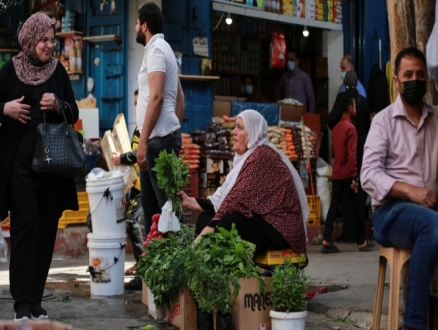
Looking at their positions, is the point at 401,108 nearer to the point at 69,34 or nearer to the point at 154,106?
the point at 154,106

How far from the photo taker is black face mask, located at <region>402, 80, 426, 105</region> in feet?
16.6

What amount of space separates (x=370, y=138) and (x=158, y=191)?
191cm

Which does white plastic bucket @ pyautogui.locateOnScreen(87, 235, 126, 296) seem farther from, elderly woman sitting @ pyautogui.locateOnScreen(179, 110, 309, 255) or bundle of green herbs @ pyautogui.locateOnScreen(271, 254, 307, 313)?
bundle of green herbs @ pyautogui.locateOnScreen(271, 254, 307, 313)

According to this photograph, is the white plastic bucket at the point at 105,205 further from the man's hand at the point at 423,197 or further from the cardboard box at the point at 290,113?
the cardboard box at the point at 290,113

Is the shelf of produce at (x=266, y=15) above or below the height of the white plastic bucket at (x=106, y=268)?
above

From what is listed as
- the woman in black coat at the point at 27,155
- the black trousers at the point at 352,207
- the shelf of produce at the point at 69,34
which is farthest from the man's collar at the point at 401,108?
the shelf of produce at the point at 69,34

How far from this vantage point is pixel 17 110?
5.54 metres

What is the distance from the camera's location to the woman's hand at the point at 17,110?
18.2ft

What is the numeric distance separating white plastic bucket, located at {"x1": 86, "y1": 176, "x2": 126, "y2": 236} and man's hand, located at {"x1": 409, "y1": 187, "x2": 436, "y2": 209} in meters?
2.96

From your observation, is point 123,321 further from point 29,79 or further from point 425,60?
point 425,60

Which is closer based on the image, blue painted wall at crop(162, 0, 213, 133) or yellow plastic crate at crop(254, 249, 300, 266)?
yellow plastic crate at crop(254, 249, 300, 266)

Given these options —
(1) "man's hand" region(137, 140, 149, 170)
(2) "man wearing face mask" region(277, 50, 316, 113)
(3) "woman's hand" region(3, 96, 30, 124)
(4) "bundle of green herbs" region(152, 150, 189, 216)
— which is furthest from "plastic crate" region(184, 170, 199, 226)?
(3) "woman's hand" region(3, 96, 30, 124)

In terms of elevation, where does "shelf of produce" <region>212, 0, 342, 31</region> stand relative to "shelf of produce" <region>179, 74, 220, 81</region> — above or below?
above

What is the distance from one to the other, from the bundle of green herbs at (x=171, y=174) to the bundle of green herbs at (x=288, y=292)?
3.17 feet
